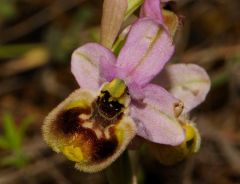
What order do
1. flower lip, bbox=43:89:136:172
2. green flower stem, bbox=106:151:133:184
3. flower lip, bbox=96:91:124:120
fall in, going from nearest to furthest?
flower lip, bbox=43:89:136:172 < flower lip, bbox=96:91:124:120 < green flower stem, bbox=106:151:133:184

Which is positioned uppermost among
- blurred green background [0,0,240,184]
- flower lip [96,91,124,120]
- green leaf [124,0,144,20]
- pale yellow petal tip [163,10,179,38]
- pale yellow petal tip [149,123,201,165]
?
green leaf [124,0,144,20]

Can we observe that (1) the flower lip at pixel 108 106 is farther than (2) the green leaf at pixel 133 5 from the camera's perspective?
No

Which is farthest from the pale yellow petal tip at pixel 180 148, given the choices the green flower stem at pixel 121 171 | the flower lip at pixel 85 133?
the flower lip at pixel 85 133

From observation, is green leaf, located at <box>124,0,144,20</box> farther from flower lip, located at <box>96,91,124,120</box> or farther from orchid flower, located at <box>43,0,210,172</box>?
flower lip, located at <box>96,91,124,120</box>

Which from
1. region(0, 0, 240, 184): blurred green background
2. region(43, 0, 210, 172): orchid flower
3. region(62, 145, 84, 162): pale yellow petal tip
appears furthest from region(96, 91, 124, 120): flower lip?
region(0, 0, 240, 184): blurred green background

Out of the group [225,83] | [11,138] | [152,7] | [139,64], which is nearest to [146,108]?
[139,64]

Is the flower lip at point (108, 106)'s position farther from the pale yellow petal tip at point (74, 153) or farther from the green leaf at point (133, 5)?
the green leaf at point (133, 5)

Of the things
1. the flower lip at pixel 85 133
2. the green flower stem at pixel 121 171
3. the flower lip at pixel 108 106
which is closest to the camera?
the flower lip at pixel 85 133
